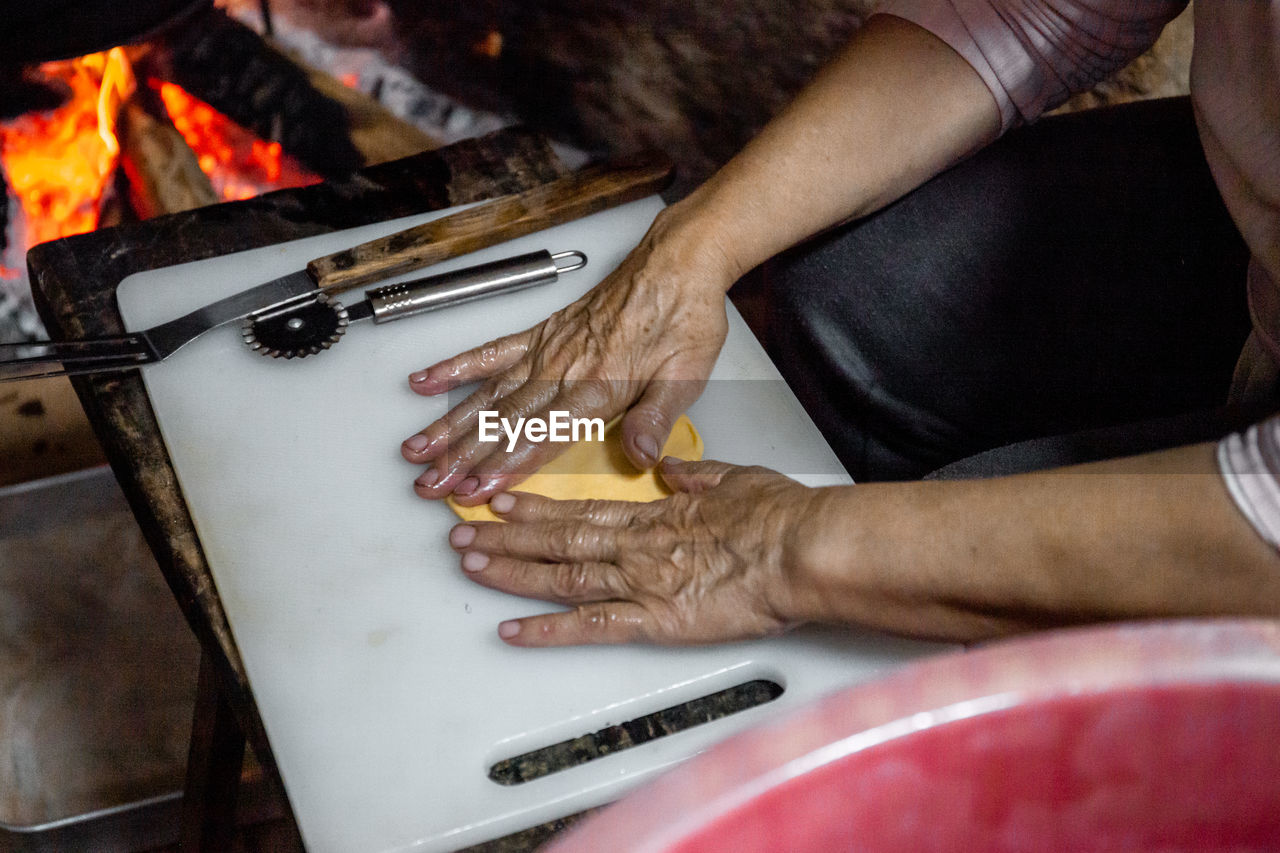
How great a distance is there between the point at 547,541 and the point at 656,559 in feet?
0.28

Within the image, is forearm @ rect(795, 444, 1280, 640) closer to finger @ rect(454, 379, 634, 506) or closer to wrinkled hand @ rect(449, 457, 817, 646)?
wrinkled hand @ rect(449, 457, 817, 646)

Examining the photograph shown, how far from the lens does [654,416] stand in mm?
888

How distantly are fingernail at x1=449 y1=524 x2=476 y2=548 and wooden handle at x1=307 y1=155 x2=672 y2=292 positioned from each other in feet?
0.93

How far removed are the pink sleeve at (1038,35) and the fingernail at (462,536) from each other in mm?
654

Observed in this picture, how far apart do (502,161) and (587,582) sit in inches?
21.4

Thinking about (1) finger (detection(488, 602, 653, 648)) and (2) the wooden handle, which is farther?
(2) the wooden handle

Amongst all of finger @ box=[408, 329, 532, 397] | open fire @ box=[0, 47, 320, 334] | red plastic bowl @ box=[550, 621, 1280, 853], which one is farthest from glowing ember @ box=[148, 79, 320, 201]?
red plastic bowl @ box=[550, 621, 1280, 853]

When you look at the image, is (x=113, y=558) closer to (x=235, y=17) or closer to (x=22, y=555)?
(x=22, y=555)

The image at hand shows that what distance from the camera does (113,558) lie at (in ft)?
5.39

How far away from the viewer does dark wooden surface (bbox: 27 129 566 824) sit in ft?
2.78

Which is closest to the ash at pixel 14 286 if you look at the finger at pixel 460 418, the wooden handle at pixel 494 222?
the wooden handle at pixel 494 222

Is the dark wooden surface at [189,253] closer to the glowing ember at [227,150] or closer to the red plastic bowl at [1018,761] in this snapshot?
the red plastic bowl at [1018,761]

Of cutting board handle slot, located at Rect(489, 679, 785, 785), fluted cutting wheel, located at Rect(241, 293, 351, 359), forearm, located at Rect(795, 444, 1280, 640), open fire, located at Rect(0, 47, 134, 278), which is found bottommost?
open fire, located at Rect(0, 47, 134, 278)

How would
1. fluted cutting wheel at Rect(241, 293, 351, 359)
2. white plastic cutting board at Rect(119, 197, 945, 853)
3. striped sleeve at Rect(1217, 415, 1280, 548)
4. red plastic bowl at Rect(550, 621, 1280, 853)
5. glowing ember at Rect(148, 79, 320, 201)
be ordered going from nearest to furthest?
red plastic bowl at Rect(550, 621, 1280, 853) < striped sleeve at Rect(1217, 415, 1280, 548) < white plastic cutting board at Rect(119, 197, 945, 853) < fluted cutting wheel at Rect(241, 293, 351, 359) < glowing ember at Rect(148, 79, 320, 201)
